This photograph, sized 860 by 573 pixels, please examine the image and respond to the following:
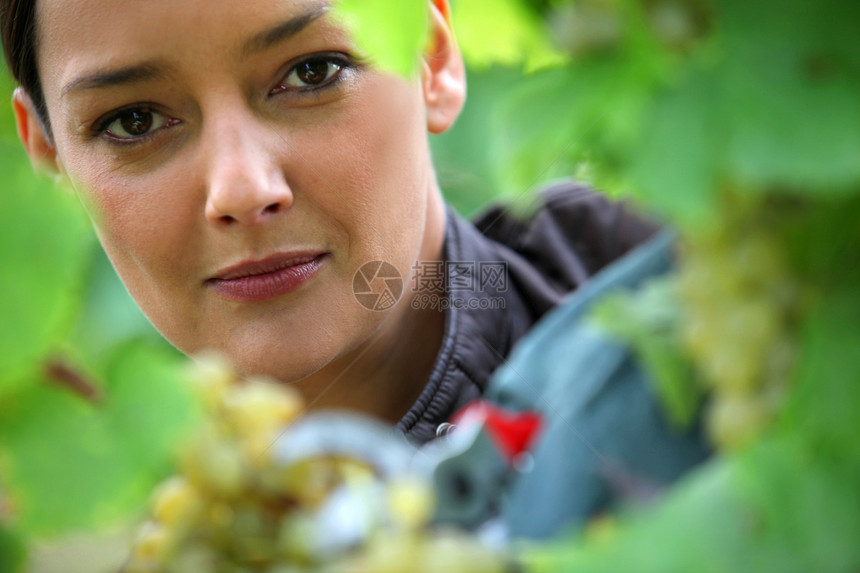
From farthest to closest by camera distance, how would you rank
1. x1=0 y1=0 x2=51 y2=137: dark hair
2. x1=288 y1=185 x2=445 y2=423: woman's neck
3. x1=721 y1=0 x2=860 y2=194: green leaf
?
x1=288 y1=185 x2=445 y2=423: woman's neck, x1=0 y1=0 x2=51 y2=137: dark hair, x1=721 y1=0 x2=860 y2=194: green leaf

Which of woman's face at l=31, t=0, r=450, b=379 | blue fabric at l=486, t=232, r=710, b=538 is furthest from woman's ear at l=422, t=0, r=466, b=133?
blue fabric at l=486, t=232, r=710, b=538

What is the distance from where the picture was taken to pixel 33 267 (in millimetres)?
148

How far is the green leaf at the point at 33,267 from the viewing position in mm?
146

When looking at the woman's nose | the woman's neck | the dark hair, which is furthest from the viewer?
the woman's neck

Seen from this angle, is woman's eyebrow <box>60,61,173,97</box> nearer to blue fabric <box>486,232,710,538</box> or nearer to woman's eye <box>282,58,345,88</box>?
woman's eye <box>282,58,345,88</box>

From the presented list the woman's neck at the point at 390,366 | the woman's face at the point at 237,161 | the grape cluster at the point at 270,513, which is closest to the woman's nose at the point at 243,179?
the woman's face at the point at 237,161

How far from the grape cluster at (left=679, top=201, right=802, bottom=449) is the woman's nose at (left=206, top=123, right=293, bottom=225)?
0.19 metres

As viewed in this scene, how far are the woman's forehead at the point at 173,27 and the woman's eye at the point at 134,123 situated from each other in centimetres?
3

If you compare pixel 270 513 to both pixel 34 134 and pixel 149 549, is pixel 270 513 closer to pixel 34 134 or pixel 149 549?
pixel 149 549

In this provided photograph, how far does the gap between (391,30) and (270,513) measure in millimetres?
119

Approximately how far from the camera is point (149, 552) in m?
0.18

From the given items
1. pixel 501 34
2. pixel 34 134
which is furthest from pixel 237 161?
pixel 34 134

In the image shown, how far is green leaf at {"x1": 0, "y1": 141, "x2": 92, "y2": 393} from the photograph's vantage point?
146mm

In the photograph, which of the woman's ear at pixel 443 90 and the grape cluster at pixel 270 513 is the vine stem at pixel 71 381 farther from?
the woman's ear at pixel 443 90
